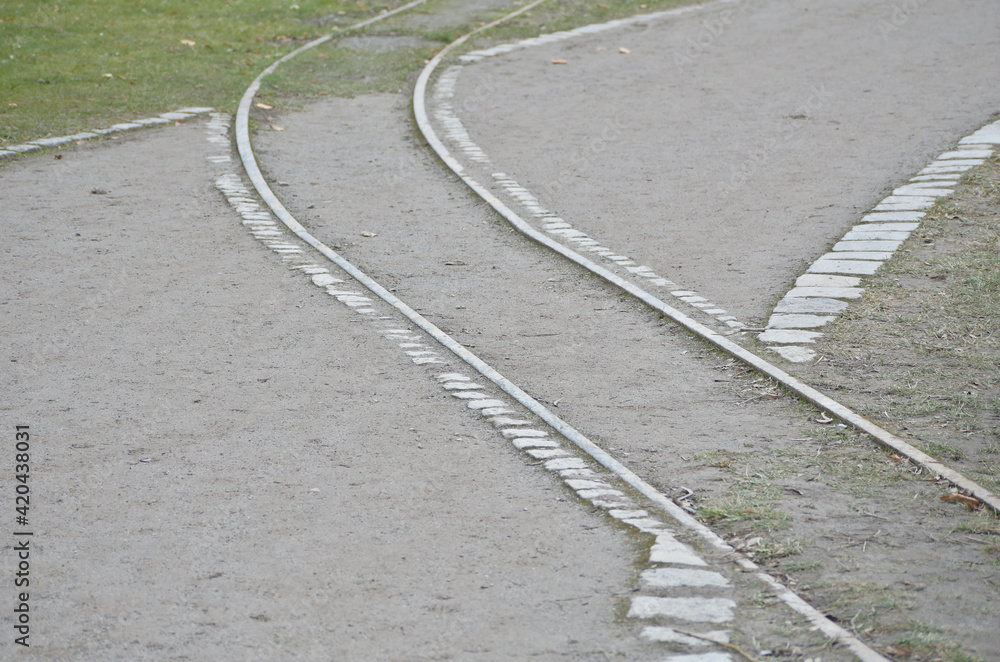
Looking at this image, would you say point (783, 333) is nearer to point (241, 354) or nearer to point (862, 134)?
point (241, 354)

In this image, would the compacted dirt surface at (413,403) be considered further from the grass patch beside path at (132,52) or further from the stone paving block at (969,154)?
the grass patch beside path at (132,52)

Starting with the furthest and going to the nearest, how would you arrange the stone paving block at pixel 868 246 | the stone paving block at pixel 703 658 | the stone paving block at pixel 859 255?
the stone paving block at pixel 868 246
the stone paving block at pixel 859 255
the stone paving block at pixel 703 658

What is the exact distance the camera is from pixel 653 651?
11.3ft

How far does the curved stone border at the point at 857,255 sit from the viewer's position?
6199mm

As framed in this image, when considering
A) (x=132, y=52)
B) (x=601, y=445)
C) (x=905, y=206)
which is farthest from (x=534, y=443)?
(x=132, y=52)

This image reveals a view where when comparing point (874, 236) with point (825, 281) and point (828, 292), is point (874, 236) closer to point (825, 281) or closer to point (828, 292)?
point (825, 281)

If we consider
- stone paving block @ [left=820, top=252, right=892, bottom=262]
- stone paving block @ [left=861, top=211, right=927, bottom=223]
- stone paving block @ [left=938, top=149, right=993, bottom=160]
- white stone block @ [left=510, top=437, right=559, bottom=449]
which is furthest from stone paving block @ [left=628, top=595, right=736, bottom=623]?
stone paving block @ [left=938, top=149, right=993, bottom=160]

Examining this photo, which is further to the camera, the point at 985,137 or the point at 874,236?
the point at 985,137

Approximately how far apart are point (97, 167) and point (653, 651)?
8560mm

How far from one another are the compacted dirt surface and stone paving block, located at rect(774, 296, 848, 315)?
0.12 meters

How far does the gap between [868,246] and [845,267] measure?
517 millimetres

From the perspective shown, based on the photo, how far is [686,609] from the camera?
3.66m

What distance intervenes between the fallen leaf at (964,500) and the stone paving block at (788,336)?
72.8 inches

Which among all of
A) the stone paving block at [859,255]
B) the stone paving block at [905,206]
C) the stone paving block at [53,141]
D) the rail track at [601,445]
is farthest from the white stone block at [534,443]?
the stone paving block at [53,141]
